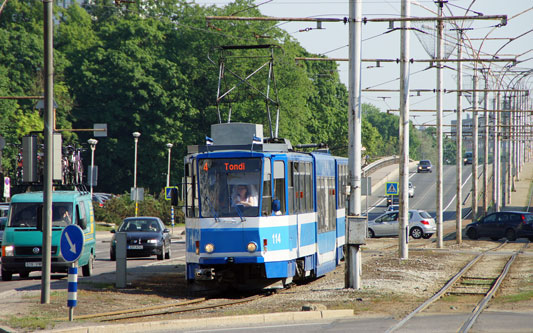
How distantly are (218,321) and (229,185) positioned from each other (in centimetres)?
518

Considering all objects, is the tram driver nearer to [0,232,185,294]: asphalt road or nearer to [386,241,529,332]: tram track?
[386,241,529,332]: tram track

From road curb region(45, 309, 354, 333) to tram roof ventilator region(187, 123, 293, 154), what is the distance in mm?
5140

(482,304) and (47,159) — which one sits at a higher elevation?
(47,159)

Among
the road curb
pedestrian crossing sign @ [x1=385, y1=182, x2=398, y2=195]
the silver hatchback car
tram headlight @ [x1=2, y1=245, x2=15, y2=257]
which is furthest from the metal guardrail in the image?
the road curb

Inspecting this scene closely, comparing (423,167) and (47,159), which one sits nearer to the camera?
(47,159)

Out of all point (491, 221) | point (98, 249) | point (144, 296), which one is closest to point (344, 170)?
point (144, 296)

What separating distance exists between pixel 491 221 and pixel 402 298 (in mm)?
32295

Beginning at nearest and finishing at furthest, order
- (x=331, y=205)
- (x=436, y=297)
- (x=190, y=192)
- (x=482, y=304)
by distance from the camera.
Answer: (x=482, y=304), (x=436, y=297), (x=190, y=192), (x=331, y=205)

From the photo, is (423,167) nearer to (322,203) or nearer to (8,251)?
(322,203)

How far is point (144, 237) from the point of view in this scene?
32.7 metres

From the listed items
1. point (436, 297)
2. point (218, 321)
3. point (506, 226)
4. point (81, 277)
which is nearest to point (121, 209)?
point (506, 226)

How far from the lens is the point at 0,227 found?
34125 millimetres

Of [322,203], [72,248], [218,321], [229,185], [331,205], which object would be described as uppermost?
[229,185]

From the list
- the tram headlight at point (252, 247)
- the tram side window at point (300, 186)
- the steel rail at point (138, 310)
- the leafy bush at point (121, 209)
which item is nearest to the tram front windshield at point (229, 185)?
the tram headlight at point (252, 247)
